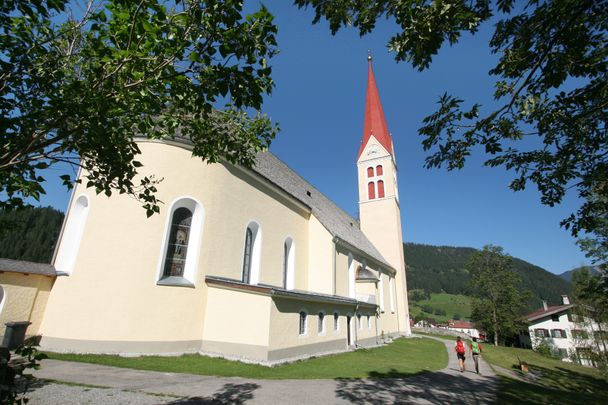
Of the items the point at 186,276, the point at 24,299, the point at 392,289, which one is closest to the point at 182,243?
the point at 186,276

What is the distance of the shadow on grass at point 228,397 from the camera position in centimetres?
638

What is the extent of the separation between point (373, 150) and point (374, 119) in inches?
185

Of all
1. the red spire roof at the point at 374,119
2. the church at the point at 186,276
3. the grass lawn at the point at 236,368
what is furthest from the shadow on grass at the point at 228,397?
the red spire roof at the point at 374,119

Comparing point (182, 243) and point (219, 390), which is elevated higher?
point (182, 243)

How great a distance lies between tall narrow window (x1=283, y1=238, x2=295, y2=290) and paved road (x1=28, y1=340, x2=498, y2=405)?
371 inches

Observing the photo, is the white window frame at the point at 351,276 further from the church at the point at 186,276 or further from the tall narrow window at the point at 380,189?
the tall narrow window at the point at 380,189

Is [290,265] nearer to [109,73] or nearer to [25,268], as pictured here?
[25,268]

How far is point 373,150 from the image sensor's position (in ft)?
125

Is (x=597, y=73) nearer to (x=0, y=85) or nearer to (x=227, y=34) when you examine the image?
(x=227, y=34)

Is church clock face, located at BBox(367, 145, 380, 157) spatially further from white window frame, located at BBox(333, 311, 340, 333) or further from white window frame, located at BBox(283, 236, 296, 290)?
white window frame, located at BBox(333, 311, 340, 333)

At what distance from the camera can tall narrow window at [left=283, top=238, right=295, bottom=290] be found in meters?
18.6

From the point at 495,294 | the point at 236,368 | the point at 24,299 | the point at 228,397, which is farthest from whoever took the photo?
the point at 495,294

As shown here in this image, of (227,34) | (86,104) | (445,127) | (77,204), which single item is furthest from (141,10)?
(77,204)

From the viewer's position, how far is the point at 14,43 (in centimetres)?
284
